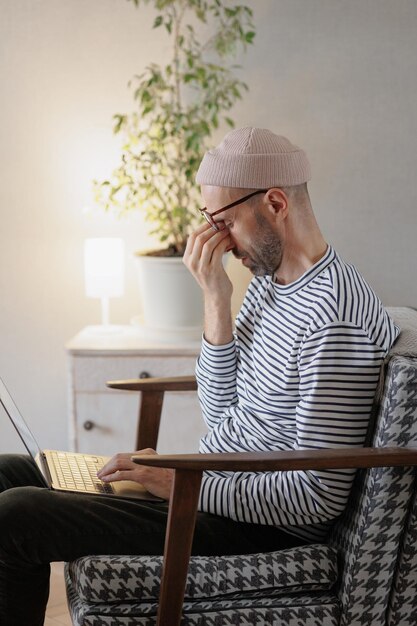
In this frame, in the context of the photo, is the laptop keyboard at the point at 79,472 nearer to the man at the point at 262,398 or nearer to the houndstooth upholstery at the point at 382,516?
the man at the point at 262,398

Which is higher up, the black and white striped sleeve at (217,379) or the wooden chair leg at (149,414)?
the black and white striped sleeve at (217,379)

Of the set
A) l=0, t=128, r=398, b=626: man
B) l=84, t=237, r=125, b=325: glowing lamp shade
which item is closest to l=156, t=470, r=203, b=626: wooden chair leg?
l=0, t=128, r=398, b=626: man

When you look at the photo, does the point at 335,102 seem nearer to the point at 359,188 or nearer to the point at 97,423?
the point at 359,188

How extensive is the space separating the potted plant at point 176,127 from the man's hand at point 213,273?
81 centimetres

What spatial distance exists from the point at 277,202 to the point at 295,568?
0.70 metres

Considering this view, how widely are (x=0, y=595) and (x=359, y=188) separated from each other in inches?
75.2

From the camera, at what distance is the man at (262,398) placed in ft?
5.90

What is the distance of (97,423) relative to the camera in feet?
9.65

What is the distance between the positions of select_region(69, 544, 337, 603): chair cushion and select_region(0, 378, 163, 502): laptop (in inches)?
6.4

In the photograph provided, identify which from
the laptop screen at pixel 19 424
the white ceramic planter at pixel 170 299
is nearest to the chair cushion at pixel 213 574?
the laptop screen at pixel 19 424

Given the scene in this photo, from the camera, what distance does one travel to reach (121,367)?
2.90 meters

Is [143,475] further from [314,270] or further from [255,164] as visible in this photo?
[255,164]

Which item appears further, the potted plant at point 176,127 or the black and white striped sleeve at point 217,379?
the potted plant at point 176,127

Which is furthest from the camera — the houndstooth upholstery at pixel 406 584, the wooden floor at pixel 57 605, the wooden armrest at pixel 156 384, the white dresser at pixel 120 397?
the white dresser at pixel 120 397
